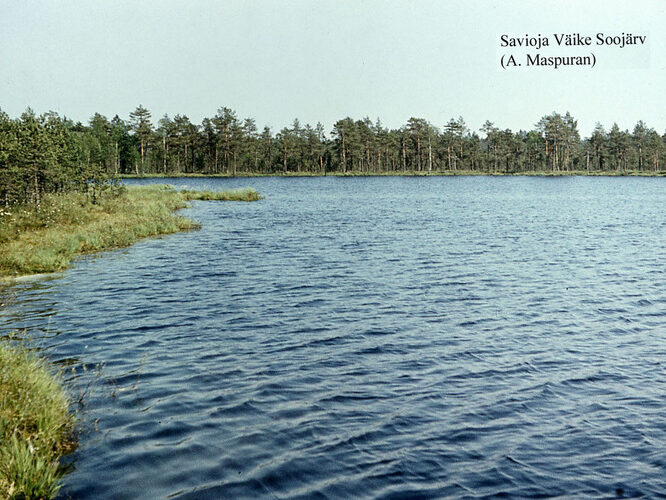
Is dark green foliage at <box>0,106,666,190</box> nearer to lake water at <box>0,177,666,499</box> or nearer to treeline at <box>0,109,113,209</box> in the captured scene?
treeline at <box>0,109,113,209</box>

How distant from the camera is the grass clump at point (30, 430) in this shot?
649cm

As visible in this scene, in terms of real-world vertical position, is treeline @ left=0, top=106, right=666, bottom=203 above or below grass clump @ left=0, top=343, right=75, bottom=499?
above

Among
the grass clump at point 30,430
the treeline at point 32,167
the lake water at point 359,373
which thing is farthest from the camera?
the treeline at point 32,167

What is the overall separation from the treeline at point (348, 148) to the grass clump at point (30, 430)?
129m

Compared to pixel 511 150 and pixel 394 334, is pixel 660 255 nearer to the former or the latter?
pixel 394 334

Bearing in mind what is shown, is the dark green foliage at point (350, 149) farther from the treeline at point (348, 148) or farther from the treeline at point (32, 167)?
the treeline at point (32, 167)

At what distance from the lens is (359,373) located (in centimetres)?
1195

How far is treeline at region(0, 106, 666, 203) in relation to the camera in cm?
15150

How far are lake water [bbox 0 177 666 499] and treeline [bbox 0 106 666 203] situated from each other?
120907 mm

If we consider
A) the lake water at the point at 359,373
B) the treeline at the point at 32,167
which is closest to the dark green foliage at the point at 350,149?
the treeline at the point at 32,167

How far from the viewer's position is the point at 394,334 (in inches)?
583

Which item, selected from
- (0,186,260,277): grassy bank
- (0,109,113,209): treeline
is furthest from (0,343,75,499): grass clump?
(0,109,113,209): treeline

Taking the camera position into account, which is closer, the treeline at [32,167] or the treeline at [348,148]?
the treeline at [32,167]

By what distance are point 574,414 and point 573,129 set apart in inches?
7157
